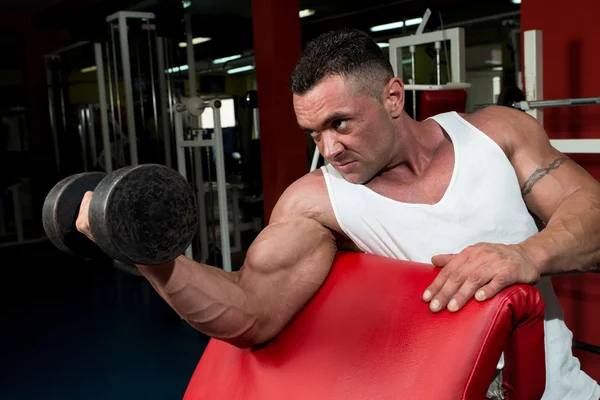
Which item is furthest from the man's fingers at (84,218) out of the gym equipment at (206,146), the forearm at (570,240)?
the gym equipment at (206,146)

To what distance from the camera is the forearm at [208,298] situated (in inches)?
40.4

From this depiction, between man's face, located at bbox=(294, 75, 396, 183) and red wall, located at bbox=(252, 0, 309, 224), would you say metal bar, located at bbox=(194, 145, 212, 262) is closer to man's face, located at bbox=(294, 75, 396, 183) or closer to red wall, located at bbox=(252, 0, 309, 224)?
red wall, located at bbox=(252, 0, 309, 224)

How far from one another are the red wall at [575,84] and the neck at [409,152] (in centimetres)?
128

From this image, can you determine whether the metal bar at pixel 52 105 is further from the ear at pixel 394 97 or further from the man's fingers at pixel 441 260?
the man's fingers at pixel 441 260

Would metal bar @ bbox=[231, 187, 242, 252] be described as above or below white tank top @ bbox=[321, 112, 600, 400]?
below

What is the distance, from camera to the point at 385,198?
4.25ft

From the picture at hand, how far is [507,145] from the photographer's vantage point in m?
1.33

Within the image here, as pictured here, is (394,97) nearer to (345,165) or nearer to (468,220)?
(345,165)

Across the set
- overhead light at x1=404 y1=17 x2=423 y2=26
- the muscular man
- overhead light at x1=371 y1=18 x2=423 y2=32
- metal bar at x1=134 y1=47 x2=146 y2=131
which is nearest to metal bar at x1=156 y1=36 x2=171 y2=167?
metal bar at x1=134 y1=47 x2=146 y2=131

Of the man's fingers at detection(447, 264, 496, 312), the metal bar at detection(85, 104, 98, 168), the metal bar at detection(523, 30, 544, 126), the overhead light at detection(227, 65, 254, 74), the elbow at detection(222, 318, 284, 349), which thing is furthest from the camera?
the overhead light at detection(227, 65, 254, 74)

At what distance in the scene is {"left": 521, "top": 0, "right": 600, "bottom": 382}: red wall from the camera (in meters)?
2.34

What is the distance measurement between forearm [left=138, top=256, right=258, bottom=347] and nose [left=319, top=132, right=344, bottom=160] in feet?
1.03

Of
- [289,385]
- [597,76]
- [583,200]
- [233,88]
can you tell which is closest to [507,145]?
[583,200]

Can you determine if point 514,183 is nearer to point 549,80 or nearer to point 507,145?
point 507,145
